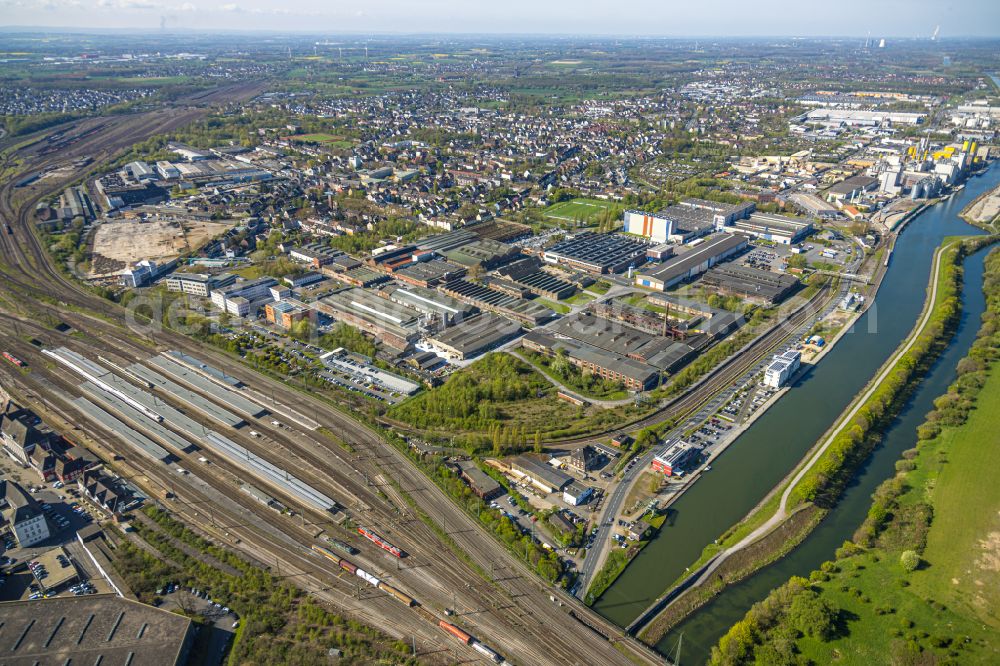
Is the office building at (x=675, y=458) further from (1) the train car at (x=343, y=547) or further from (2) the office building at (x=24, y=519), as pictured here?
(2) the office building at (x=24, y=519)

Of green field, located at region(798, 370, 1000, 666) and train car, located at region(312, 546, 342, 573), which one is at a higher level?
green field, located at region(798, 370, 1000, 666)

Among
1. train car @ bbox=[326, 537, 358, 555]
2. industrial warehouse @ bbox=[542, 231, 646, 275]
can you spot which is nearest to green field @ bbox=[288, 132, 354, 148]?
industrial warehouse @ bbox=[542, 231, 646, 275]

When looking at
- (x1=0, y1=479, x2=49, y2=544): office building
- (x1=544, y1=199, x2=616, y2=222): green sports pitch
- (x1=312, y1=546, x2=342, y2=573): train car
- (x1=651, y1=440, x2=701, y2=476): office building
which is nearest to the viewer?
(x1=312, y1=546, x2=342, y2=573): train car

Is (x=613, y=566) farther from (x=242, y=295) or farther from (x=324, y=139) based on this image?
(x=324, y=139)

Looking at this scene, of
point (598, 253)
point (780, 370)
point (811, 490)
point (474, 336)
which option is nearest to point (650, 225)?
point (598, 253)

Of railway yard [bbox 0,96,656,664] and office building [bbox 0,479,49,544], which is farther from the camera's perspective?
office building [bbox 0,479,49,544]

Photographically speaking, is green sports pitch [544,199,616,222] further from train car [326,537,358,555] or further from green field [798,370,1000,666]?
train car [326,537,358,555]

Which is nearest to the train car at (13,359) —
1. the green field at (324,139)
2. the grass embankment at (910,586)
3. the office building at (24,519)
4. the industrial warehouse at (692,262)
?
the office building at (24,519)
